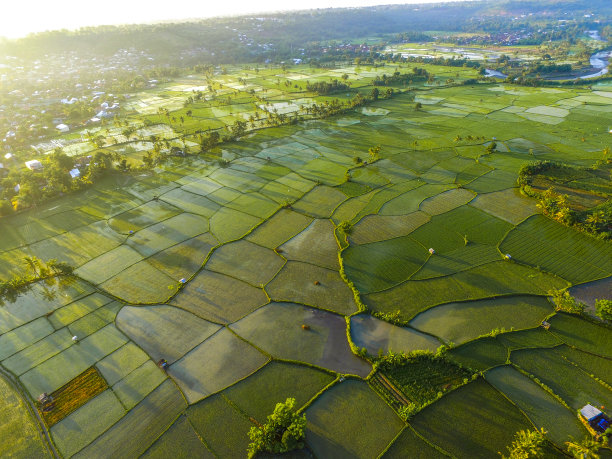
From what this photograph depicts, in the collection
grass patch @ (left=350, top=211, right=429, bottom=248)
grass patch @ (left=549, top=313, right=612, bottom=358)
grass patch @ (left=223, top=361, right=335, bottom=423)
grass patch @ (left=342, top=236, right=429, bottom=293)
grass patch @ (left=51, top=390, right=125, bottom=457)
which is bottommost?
grass patch @ (left=51, top=390, right=125, bottom=457)

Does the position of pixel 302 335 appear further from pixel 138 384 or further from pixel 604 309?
pixel 604 309

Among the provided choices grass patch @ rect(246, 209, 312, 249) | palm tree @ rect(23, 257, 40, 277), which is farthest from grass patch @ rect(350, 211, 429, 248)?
palm tree @ rect(23, 257, 40, 277)

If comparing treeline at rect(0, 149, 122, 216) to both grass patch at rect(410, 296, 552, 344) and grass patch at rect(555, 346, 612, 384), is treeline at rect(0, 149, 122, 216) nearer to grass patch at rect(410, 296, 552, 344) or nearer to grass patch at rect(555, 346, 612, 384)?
grass patch at rect(410, 296, 552, 344)

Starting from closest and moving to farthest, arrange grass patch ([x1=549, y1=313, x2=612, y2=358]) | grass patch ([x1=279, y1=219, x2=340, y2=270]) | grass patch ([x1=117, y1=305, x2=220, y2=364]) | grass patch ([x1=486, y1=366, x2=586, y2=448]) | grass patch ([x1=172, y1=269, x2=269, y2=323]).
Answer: grass patch ([x1=486, y1=366, x2=586, y2=448])
grass patch ([x1=549, y1=313, x2=612, y2=358])
grass patch ([x1=117, y1=305, x2=220, y2=364])
grass patch ([x1=172, y1=269, x2=269, y2=323])
grass patch ([x1=279, y1=219, x2=340, y2=270])

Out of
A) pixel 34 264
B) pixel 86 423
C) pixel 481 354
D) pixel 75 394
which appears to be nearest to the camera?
pixel 86 423

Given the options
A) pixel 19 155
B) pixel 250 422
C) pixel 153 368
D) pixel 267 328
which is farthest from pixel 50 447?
pixel 19 155

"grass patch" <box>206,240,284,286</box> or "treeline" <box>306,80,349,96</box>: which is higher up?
"treeline" <box>306,80,349,96</box>

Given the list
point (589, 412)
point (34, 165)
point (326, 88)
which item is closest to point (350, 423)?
point (589, 412)

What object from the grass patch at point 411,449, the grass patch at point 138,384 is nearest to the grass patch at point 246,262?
the grass patch at point 138,384

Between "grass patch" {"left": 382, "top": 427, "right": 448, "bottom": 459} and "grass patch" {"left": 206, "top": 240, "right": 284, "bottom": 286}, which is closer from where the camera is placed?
"grass patch" {"left": 382, "top": 427, "right": 448, "bottom": 459}
